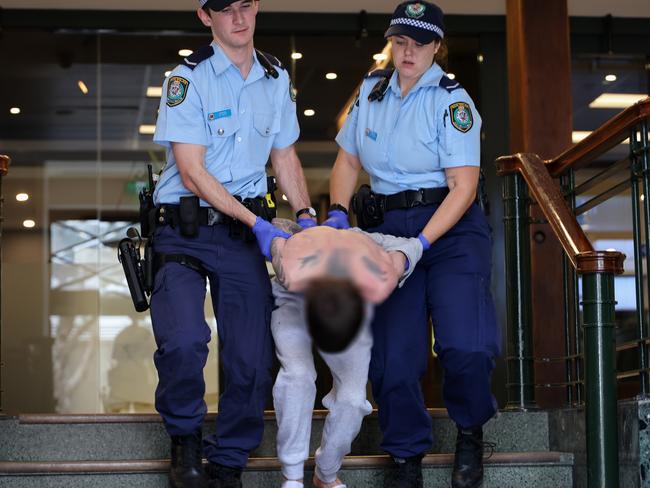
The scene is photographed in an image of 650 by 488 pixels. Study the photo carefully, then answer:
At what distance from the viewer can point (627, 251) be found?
7.74 m

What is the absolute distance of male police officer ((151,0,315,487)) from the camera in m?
3.29

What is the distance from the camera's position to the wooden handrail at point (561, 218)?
3.61 meters

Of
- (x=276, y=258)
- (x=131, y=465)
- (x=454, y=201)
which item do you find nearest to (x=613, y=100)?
(x=454, y=201)

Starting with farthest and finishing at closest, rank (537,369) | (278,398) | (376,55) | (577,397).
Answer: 1. (376,55)
2. (537,369)
3. (577,397)
4. (278,398)

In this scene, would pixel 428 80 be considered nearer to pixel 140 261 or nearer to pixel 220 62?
pixel 220 62

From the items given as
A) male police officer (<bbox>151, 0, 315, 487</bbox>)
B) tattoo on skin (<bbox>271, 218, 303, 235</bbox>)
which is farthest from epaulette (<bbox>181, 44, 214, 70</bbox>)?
tattoo on skin (<bbox>271, 218, 303, 235</bbox>)

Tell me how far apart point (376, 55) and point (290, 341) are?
429 cm

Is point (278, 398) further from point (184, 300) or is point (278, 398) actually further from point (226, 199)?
point (226, 199)

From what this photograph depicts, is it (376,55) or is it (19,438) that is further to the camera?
(376,55)

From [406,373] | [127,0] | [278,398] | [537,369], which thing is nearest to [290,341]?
[278,398]

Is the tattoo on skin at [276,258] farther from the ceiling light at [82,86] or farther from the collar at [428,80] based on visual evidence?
the ceiling light at [82,86]

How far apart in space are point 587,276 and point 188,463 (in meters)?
1.43

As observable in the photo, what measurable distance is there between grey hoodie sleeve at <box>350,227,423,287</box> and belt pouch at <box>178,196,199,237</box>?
52 centimetres

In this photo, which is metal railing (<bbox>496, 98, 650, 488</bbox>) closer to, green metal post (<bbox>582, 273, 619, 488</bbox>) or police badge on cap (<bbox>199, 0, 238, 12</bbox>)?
green metal post (<bbox>582, 273, 619, 488</bbox>)
